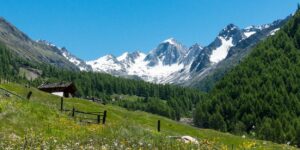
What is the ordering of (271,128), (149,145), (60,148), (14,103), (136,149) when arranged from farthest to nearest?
(271,128) → (14,103) → (149,145) → (136,149) → (60,148)

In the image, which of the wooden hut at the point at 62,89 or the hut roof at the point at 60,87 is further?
the hut roof at the point at 60,87

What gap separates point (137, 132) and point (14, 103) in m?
12.6

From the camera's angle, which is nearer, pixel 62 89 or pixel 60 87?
pixel 62 89

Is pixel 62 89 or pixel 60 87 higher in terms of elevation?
pixel 60 87

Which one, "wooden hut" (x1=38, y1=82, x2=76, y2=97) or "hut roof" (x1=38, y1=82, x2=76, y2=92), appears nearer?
"wooden hut" (x1=38, y1=82, x2=76, y2=97)

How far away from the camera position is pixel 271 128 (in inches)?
7121

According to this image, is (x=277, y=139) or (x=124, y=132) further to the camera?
(x=277, y=139)

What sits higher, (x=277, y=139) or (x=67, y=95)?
(x=67, y=95)

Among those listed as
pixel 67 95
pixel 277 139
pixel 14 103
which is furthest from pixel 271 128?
pixel 14 103

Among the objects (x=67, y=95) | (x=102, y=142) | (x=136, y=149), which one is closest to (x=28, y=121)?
(x=102, y=142)

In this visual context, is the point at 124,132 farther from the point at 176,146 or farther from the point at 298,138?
the point at 298,138

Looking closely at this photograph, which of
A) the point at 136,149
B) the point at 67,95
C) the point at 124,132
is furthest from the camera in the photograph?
the point at 67,95

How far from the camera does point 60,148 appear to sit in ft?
57.8

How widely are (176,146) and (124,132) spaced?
7.58 metres
